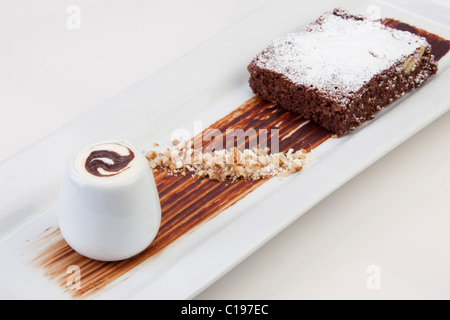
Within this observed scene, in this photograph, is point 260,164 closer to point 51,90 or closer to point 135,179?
point 135,179

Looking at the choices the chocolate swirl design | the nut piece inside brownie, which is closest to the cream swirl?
the chocolate swirl design

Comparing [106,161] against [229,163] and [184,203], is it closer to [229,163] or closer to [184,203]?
[184,203]

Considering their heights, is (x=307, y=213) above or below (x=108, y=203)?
below

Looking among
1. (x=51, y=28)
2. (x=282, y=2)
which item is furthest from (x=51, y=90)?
(x=282, y=2)

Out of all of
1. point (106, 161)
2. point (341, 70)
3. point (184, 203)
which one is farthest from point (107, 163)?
point (341, 70)

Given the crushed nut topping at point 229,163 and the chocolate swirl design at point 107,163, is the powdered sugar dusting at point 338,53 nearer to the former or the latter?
the crushed nut topping at point 229,163

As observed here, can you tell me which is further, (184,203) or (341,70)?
(341,70)
